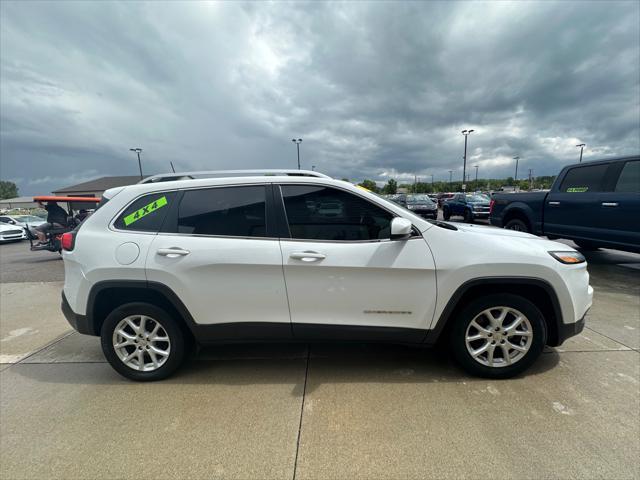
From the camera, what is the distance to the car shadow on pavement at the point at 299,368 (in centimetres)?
267

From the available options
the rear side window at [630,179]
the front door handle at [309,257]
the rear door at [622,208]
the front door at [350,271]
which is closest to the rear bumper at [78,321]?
the front door at [350,271]

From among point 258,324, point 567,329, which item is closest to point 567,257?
point 567,329

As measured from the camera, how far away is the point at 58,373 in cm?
292

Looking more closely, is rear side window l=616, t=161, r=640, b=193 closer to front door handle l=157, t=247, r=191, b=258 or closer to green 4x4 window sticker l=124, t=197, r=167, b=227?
front door handle l=157, t=247, r=191, b=258

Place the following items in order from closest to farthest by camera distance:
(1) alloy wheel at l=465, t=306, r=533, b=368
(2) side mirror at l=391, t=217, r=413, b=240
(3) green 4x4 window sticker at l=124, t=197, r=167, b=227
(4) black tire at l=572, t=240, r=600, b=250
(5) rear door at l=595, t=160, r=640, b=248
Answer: (2) side mirror at l=391, t=217, r=413, b=240 < (1) alloy wheel at l=465, t=306, r=533, b=368 < (3) green 4x4 window sticker at l=124, t=197, r=167, b=227 < (5) rear door at l=595, t=160, r=640, b=248 < (4) black tire at l=572, t=240, r=600, b=250

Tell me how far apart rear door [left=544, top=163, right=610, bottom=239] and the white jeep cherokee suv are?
4085 mm

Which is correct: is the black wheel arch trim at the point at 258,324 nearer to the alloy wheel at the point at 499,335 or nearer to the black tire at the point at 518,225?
the alloy wheel at the point at 499,335

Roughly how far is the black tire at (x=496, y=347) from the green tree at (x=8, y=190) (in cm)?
17421

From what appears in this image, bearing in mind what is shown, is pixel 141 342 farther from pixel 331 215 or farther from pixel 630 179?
pixel 630 179

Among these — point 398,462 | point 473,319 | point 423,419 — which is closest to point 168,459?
point 398,462

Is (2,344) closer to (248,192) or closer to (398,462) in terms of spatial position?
(248,192)

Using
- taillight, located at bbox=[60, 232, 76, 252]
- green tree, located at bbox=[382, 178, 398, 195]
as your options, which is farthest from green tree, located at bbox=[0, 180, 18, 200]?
taillight, located at bbox=[60, 232, 76, 252]

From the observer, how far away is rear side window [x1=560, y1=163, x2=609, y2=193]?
5617 millimetres

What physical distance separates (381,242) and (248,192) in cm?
120
